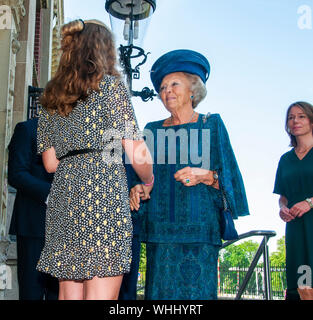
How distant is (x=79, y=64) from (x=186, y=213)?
1.17 metres

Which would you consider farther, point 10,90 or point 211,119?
point 10,90

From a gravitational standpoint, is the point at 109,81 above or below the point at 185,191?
above

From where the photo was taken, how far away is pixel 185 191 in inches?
126

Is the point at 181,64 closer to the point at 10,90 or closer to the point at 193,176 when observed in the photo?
the point at 193,176

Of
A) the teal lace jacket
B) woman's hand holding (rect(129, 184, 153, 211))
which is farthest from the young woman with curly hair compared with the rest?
the teal lace jacket

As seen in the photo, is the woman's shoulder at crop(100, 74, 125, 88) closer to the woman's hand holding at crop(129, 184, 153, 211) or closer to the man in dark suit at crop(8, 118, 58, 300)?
the woman's hand holding at crop(129, 184, 153, 211)

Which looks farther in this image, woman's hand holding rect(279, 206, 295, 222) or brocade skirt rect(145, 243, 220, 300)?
woman's hand holding rect(279, 206, 295, 222)

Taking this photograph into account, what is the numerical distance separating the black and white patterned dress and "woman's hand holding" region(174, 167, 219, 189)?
0.62 m

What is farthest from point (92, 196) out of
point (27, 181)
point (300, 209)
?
point (300, 209)

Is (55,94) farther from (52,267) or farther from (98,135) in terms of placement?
(52,267)

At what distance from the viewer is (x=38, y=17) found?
10.5 metres

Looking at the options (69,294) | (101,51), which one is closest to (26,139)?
(101,51)

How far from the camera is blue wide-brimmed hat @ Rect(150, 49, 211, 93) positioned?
3.45m
